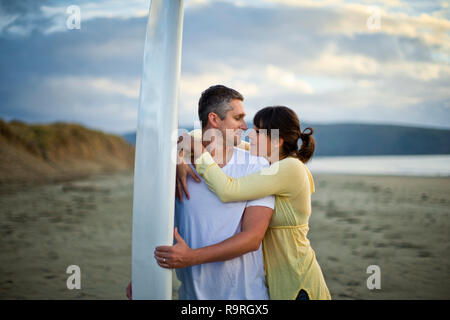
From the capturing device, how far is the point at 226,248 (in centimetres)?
198

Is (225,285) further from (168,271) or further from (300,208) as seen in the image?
(300,208)

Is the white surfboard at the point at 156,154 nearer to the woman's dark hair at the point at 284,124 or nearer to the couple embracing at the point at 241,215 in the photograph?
the couple embracing at the point at 241,215

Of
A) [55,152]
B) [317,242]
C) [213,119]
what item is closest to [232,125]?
[213,119]

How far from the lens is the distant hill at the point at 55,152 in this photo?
25281 millimetres

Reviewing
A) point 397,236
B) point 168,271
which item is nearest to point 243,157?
point 168,271

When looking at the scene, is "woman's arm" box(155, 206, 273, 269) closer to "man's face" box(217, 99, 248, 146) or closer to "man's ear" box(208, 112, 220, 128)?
"man's face" box(217, 99, 248, 146)

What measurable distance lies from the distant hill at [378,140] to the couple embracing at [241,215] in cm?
4714

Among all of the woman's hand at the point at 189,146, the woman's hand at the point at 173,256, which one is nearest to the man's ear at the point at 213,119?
the woman's hand at the point at 189,146

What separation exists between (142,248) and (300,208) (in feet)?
3.10

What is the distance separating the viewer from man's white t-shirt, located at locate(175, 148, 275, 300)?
213 centimetres

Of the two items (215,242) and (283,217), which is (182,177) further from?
(283,217)

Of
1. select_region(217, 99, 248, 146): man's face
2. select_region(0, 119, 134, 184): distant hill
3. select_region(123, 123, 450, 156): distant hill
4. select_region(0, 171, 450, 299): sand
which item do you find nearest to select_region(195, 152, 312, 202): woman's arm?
select_region(217, 99, 248, 146): man's face

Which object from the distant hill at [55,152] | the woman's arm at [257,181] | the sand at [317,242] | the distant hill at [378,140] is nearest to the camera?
Result: the woman's arm at [257,181]

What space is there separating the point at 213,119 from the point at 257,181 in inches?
23.6
